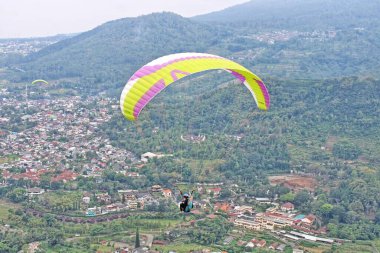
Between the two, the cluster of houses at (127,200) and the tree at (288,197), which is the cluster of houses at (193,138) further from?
the tree at (288,197)

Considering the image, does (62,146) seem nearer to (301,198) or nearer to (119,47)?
(301,198)

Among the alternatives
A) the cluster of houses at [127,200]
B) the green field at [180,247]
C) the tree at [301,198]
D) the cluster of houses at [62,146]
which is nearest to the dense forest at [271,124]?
the tree at [301,198]

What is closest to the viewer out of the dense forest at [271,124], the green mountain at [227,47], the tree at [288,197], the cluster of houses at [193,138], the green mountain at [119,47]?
the tree at [288,197]

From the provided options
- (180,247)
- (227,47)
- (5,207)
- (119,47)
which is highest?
(227,47)

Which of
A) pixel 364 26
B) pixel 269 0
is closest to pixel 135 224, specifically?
pixel 364 26

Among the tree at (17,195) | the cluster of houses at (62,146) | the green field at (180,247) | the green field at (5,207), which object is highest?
the cluster of houses at (62,146)

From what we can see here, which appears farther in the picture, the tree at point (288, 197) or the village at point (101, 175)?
the tree at point (288, 197)

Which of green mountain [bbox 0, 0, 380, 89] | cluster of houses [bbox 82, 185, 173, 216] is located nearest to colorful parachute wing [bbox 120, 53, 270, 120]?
cluster of houses [bbox 82, 185, 173, 216]

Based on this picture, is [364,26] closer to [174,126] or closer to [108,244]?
[174,126]

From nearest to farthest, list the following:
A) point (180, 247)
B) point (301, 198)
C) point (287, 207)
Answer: point (180, 247) → point (287, 207) → point (301, 198)

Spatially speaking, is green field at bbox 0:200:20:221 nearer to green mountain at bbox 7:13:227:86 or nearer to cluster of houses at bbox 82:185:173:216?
cluster of houses at bbox 82:185:173:216

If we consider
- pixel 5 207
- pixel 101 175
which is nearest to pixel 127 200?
pixel 101 175
